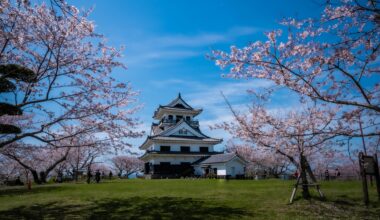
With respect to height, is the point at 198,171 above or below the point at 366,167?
below

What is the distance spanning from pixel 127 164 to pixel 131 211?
7228 centimetres

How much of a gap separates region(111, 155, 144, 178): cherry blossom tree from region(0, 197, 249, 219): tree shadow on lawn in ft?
222

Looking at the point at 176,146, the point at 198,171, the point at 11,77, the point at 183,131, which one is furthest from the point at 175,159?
the point at 11,77

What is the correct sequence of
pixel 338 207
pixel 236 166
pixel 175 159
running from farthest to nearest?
pixel 175 159 → pixel 236 166 → pixel 338 207

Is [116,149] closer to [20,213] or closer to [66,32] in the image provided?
[20,213]

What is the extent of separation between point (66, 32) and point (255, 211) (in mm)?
9178

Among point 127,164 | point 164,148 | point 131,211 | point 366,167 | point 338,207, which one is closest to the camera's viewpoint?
point 131,211

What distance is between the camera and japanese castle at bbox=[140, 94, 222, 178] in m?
42.6

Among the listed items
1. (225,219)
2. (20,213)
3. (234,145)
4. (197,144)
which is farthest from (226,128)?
(234,145)

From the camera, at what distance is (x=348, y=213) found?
8.79 metres

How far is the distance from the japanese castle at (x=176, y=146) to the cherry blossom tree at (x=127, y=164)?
95.2ft

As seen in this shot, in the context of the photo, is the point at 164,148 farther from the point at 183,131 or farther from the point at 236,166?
the point at 236,166

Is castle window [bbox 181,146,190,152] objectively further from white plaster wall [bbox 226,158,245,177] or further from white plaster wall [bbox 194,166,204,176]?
white plaster wall [bbox 226,158,245,177]

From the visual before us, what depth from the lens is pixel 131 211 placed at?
9.25 meters
